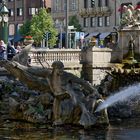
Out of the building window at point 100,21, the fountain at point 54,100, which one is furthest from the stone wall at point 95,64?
the building window at point 100,21

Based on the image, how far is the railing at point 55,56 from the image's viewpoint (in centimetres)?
2759

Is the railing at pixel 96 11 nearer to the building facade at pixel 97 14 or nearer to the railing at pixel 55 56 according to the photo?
the building facade at pixel 97 14

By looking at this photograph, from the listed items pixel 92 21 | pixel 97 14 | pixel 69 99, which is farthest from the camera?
pixel 92 21

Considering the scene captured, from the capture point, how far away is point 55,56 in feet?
95.2

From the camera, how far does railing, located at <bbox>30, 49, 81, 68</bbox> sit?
1086 inches

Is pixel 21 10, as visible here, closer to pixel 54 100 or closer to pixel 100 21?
pixel 100 21

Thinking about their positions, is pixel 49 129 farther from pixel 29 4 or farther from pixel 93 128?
pixel 29 4

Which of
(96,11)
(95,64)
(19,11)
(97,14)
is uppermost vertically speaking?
(19,11)

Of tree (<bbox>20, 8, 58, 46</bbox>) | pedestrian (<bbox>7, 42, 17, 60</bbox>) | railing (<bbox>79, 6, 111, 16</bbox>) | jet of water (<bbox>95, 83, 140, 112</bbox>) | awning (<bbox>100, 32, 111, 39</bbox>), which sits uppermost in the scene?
railing (<bbox>79, 6, 111, 16</bbox>)

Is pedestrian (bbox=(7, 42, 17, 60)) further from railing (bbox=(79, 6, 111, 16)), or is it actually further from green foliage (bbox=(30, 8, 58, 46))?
railing (bbox=(79, 6, 111, 16))

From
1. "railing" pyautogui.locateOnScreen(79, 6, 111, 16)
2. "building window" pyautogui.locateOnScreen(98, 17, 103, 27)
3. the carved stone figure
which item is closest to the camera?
the carved stone figure

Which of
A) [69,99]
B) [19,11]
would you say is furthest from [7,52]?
[19,11]

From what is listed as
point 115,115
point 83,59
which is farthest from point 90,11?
point 115,115

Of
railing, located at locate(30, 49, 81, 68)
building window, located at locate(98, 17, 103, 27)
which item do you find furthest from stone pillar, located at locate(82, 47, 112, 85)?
building window, located at locate(98, 17, 103, 27)
